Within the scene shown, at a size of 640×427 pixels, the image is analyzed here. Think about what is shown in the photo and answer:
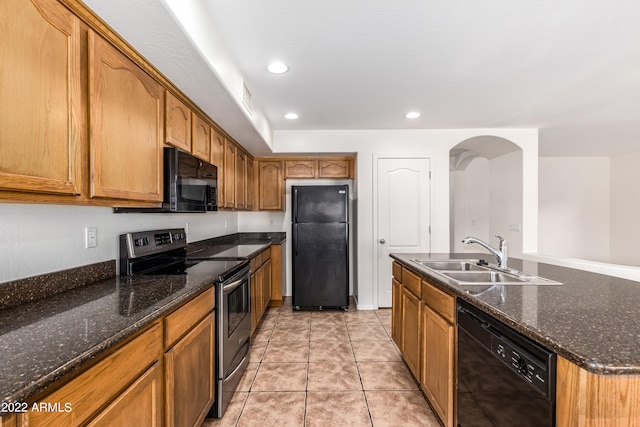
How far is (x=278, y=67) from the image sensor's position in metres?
2.29

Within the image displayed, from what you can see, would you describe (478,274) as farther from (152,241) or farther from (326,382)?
(152,241)

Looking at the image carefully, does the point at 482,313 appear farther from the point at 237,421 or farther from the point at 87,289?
the point at 87,289

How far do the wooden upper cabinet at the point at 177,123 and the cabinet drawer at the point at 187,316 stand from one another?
3.31 ft

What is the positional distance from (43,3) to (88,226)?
3.44 feet

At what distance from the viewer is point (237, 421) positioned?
6.10ft

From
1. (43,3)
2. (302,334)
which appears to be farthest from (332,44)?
(302,334)

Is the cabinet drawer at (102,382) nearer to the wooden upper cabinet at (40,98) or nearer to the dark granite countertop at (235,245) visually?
the wooden upper cabinet at (40,98)

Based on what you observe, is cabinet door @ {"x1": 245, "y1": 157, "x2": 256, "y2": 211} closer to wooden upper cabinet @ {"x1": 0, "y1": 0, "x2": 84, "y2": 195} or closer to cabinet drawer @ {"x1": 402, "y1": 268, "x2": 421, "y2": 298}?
cabinet drawer @ {"x1": 402, "y1": 268, "x2": 421, "y2": 298}

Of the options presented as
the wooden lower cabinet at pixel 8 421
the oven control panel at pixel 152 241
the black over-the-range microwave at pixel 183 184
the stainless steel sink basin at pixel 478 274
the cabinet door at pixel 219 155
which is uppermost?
the cabinet door at pixel 219 155

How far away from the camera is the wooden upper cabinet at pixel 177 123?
75.7 inches

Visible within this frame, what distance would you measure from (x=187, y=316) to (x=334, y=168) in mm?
3248

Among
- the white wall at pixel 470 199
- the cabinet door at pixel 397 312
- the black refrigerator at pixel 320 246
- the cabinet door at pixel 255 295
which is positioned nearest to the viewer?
the cabinet door at pixel 397 312

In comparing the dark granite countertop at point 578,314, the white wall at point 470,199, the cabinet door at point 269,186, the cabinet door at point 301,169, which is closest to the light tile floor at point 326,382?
the dark granite countertop at point 578,314

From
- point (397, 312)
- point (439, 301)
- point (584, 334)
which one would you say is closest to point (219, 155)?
point (397, 312)
